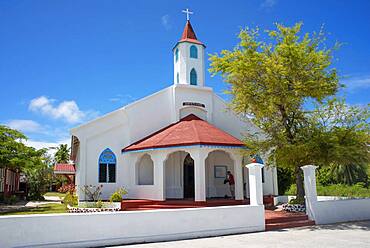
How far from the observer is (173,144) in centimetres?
1661

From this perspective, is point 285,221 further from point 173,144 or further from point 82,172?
point 82,172

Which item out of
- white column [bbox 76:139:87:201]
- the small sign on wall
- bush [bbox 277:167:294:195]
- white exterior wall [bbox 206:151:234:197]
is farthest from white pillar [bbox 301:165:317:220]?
white column [bbox 76:139:87:201]

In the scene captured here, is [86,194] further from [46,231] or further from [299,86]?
[299,86]

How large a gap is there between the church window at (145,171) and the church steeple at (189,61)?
19.2ft

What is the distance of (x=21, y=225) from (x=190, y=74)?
15287mm

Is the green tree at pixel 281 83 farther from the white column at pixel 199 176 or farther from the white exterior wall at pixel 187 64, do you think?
the white exterior wall at pixel 187 64

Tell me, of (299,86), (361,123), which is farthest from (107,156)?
(361,123)

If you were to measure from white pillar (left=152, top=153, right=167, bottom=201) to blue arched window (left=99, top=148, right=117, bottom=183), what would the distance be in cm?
286

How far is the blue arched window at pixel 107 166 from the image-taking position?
1869 centimetres

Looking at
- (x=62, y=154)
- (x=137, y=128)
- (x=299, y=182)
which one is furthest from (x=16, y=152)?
(x=62, y=154)

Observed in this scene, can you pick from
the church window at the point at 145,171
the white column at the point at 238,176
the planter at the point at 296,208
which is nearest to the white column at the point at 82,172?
the church window at the point at 145,171

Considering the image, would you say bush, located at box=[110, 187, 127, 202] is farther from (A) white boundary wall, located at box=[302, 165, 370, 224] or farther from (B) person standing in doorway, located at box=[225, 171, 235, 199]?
(A) white boundary wall, located at box=[302, 165, 370, 224]

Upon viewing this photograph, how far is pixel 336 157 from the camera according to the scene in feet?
46.7

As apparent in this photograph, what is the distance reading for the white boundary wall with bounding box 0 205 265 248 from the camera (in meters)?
8.84
